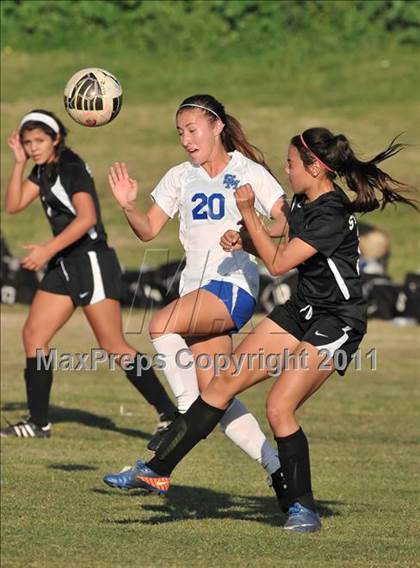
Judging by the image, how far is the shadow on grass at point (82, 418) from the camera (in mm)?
12325

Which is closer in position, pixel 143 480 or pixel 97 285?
pixel 143 480

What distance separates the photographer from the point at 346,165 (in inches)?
324

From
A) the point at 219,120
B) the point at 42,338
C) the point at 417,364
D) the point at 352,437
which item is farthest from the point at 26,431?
the point at 417,364

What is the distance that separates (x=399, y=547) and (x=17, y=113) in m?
27.4

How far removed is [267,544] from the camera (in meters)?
7.88

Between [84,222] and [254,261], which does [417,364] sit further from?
[254,261]

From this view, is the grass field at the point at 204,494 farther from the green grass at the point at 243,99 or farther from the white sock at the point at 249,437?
the green grass at the point at 243,99

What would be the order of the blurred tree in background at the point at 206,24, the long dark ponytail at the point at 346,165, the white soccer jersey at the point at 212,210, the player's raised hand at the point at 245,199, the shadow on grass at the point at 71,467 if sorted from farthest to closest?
1. the blurred tree in background at the point at 206,24
2. the shadow on grass at the point at 71,467
3. the white soccer jersey at the point at 212,210
4. the long dark ponytail at the point at 346,165
5. the player's raised hand at the point at 245,199

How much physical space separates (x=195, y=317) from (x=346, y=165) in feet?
4.39

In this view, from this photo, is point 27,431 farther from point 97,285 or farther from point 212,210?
point 212,210

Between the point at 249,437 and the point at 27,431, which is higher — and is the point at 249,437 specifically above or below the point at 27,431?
above

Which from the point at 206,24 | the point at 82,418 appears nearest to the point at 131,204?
the point at 82,418

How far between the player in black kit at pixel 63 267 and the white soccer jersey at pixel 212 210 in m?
2.09

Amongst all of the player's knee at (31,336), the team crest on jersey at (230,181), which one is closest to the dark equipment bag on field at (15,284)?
the player's knee at (31,336)
